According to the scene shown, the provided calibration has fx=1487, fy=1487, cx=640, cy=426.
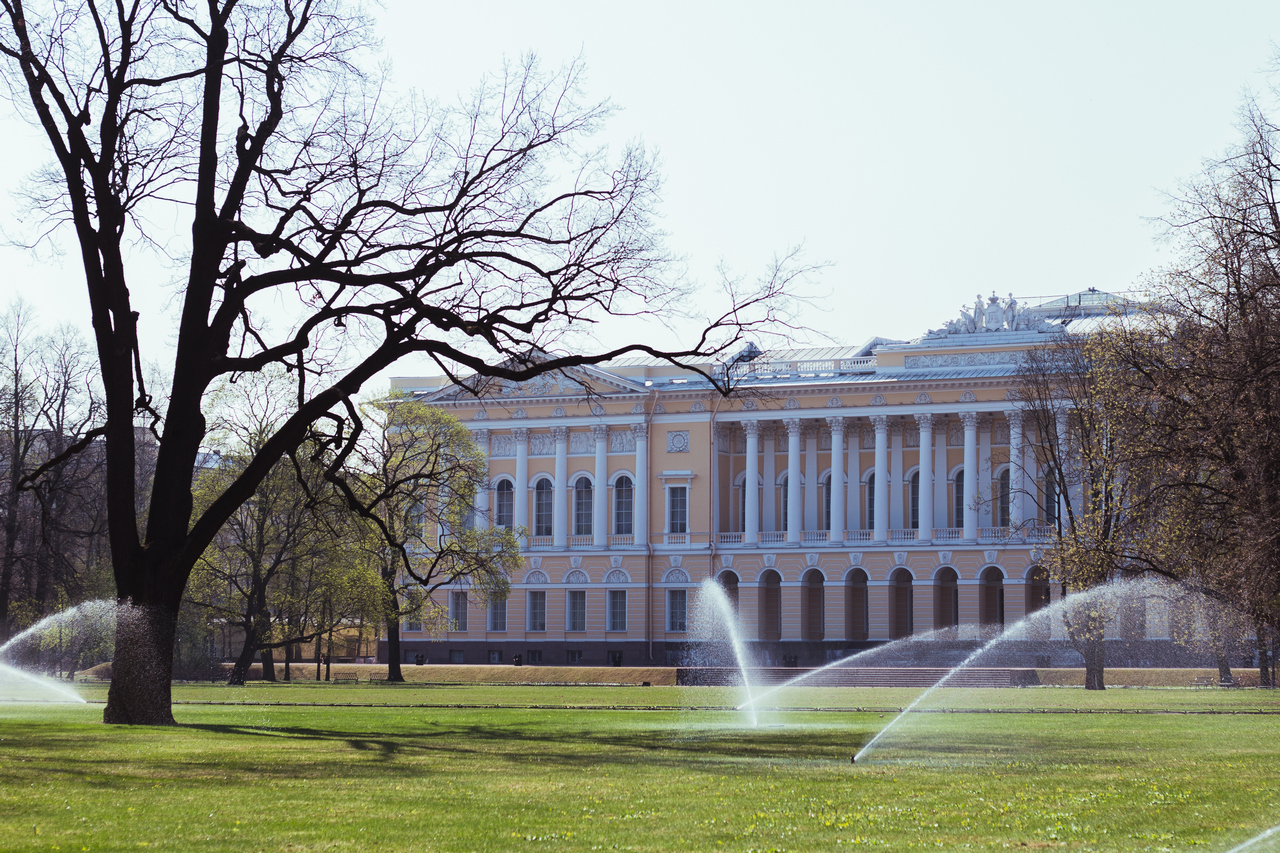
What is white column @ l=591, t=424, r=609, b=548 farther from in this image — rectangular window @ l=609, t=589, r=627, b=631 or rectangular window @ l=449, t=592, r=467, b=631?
rectangular window @ l=449, t=592, r=467, b=631

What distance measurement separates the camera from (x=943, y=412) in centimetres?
7688

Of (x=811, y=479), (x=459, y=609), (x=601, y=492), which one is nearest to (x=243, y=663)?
(x=459, y=609)

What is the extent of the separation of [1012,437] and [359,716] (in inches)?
2020

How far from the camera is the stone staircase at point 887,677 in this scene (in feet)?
192

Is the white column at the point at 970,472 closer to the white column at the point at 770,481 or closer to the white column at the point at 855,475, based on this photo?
the white column at the point at 855,475

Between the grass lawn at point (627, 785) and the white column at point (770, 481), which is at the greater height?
the white column at point (770, 481)

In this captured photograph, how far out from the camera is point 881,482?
7831 cm

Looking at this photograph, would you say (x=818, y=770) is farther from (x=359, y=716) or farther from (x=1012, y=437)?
(x=1012, y=437)

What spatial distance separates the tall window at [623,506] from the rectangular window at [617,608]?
337 centimetres

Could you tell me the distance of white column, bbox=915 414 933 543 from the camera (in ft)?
253

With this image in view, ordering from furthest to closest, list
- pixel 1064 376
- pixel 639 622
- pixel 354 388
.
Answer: pixel 639 622 → pixel 1064 376 → pixel 354 388

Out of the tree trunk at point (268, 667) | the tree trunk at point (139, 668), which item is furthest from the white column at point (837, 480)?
the tree trunk at point (139, 668)

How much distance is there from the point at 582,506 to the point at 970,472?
2189cm

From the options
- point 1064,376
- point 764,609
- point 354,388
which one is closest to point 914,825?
point 354,388
